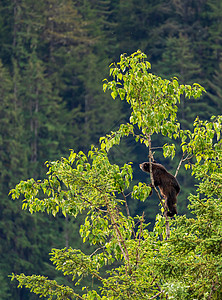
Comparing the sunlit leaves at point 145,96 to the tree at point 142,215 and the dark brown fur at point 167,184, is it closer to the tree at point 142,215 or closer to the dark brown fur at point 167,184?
the tree at point 142,215

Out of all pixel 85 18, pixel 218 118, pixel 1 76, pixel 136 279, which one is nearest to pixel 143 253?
pixel 136 279

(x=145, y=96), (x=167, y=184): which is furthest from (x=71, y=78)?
(x=167, y=184)

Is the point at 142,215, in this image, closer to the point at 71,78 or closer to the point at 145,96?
the point at 145,96

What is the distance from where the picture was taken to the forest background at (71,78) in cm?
4019

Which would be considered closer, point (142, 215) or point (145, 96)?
point (142, 215)

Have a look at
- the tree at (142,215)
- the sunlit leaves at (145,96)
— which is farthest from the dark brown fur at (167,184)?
the sunlit leaves at (145,96)

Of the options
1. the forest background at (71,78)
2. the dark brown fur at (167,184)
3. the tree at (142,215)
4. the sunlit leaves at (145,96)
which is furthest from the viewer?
the forest background at (71,78)

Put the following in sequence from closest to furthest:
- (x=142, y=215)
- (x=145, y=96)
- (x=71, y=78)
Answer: (x=142, y=215) < (x=145, y=96) < (x=71, y=78)

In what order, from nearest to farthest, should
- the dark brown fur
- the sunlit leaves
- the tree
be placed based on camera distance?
the tree → the dark brown fur → the sunlit leaves

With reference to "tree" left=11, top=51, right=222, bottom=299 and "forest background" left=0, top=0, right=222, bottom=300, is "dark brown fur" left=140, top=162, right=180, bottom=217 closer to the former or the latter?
"tree" left=11, top=51, right=222, bottom=299

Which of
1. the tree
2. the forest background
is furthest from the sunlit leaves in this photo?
the forest background

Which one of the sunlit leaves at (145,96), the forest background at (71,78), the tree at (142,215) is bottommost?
the tree at (142,215)

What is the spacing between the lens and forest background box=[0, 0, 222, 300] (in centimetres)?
4019

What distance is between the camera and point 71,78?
1996 inches
